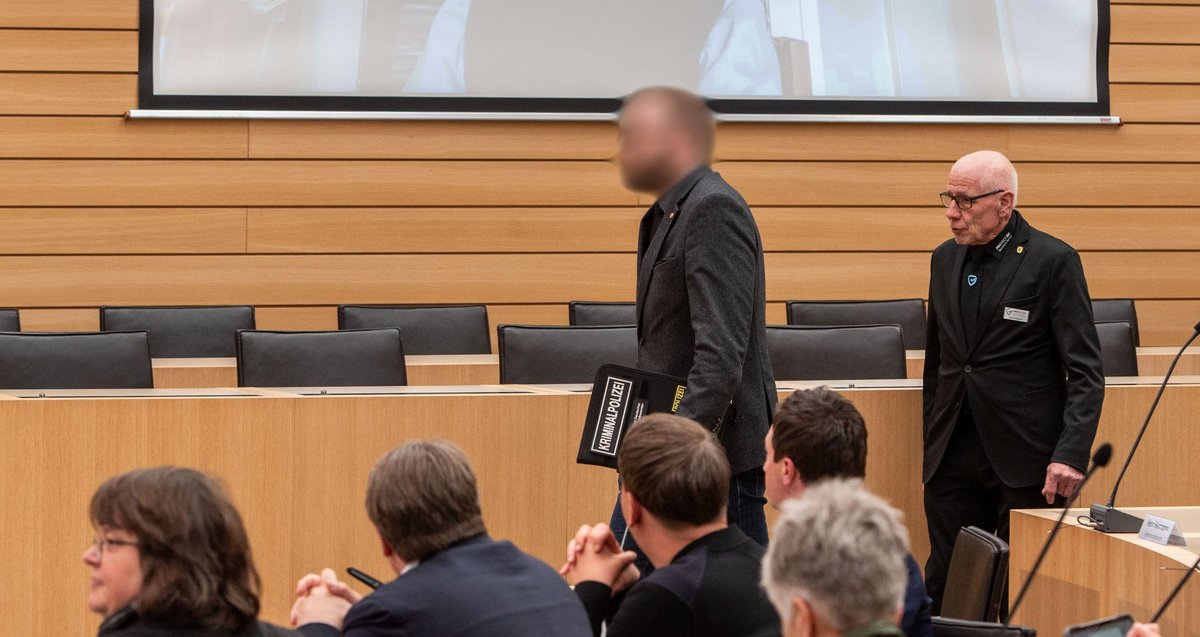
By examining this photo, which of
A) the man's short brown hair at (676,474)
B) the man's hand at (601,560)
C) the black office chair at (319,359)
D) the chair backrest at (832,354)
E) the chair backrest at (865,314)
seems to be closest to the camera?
the man's short brown hair at (676,474)

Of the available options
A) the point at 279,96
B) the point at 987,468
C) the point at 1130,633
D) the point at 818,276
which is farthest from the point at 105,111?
the point at 1130,633

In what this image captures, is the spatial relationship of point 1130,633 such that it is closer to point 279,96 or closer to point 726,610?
point 726,610

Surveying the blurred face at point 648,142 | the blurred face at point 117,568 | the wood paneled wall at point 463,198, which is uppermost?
the wood paneled wall at point 463,198

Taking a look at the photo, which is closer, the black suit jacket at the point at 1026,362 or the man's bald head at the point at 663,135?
the man's bald head at the point at 663,135

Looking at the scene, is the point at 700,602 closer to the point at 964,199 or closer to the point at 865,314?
the point at 964,199

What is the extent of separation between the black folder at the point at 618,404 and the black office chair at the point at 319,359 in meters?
1.34

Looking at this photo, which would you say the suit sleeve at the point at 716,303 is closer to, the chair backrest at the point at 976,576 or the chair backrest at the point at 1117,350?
the chair backrest at the point at 976,576

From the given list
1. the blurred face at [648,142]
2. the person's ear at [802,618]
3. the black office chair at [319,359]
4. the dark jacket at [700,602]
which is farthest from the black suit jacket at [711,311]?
the black office chair at [319,359]

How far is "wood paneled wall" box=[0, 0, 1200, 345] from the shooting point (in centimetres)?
556

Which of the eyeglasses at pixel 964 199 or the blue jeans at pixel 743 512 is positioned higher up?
the eyeglasses at pixel 964 199

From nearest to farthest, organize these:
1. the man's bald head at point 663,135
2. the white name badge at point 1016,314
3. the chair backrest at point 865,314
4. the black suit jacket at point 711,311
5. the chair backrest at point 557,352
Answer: the man's bald head at point 663,135, the black suit jacket at point 711,311, the white name badge at point 1016,314, the chair backrest at point 557,352, the chair backrest at point 865,314

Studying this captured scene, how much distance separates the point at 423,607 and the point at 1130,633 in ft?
2.90

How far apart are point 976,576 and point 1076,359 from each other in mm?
895

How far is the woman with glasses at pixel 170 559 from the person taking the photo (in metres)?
1.38
